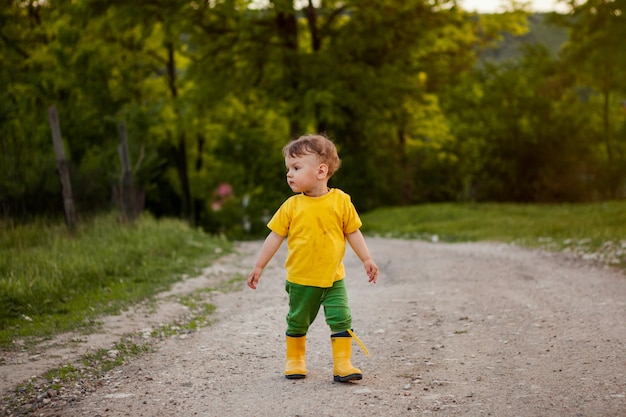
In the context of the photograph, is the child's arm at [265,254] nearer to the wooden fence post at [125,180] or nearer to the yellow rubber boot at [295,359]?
the yellow rubber boot at [295,359]

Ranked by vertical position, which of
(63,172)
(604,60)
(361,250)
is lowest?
(361,250)

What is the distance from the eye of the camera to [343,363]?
14.8ft

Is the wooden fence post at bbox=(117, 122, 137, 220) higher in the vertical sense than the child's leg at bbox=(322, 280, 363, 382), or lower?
higher

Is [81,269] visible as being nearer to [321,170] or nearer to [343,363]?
[321,170]

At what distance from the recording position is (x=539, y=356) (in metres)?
4.91

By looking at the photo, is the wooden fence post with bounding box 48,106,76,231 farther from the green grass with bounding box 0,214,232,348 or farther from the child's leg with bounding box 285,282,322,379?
the child's leg with bounding box 285,282,322,379

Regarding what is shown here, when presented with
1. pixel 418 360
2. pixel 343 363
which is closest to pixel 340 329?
pixel 343 363

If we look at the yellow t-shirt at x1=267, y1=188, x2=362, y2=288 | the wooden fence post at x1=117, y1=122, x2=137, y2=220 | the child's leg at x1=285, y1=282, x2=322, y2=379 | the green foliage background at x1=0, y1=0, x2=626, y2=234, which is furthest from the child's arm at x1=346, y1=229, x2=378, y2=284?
the wooden fence post at x1=117, y1=122, x2=137, y2=220

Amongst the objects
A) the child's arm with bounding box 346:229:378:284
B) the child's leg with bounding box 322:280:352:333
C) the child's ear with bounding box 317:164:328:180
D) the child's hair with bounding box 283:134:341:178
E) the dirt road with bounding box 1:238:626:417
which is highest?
the child's hair with bounding box 283:134:341:178

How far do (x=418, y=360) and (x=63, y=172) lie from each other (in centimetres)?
802

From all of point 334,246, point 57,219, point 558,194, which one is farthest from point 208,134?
point 334,246

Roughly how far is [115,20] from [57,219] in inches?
317

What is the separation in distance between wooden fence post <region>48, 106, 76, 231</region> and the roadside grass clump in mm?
8093

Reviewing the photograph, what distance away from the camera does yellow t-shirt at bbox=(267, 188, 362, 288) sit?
15.3 feet
